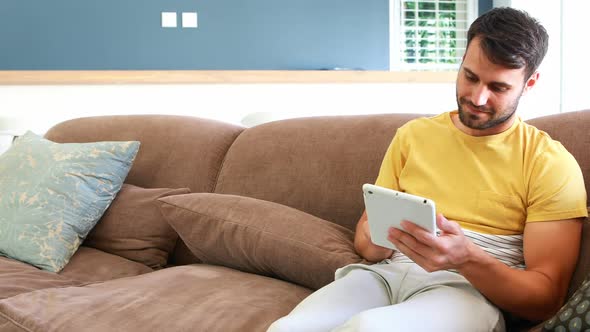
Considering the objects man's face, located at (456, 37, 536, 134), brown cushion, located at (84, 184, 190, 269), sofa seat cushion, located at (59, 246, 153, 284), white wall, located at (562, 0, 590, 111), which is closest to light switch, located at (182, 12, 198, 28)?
white wall, located at (562, 0, 590, 111)

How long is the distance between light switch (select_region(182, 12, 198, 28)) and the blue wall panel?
0.13ft

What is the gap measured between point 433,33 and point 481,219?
5.35m

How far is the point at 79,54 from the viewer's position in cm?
541

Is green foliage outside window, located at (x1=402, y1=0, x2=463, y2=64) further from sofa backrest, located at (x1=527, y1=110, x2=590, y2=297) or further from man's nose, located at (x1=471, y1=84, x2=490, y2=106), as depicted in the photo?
man's nose, located at (x1=471, y1=84, x2=490, y2=106)

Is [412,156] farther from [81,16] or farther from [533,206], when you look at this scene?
[81,16]

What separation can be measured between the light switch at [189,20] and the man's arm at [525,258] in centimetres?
457

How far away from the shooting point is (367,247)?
5.21ft

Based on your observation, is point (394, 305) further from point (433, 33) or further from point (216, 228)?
point (433, 33)

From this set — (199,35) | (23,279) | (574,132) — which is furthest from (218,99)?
(574,132)

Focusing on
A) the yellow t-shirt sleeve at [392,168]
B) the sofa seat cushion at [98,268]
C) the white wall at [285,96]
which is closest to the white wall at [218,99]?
the white wall at [285,96]

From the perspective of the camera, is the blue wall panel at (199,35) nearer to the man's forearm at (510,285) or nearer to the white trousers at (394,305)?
the white trousers at (394,305)

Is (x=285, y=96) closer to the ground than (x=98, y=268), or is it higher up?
higher up

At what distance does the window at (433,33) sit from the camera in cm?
646

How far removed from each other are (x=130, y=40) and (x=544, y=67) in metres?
3.28
